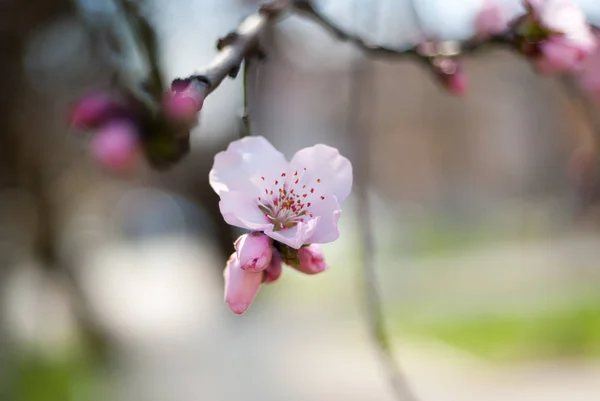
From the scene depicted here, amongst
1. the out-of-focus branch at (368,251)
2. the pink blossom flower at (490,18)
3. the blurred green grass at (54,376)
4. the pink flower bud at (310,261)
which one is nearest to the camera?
the pink flower bud at (310,261)

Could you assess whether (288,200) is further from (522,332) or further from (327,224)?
(522,332)

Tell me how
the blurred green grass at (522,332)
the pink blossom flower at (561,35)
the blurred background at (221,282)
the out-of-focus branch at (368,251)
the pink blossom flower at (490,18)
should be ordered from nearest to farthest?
the pink blossom flower at (561,35) < the out-of-focus branch at (368,251) < the pink blossom flower at (490,18) < the blurred background at (221,282) < the blurred green grass at (522,332)

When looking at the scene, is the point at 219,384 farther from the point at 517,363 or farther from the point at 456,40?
the point at 456,40

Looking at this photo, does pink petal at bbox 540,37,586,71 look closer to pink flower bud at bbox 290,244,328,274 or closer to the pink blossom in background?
the pink blossom in background

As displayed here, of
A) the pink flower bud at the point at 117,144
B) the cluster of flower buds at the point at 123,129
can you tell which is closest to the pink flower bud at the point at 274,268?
the cluster of flower buds at the point at 123,129

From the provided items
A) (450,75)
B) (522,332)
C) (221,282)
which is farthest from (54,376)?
(450,75)

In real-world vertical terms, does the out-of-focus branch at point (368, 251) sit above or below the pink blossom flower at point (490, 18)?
below

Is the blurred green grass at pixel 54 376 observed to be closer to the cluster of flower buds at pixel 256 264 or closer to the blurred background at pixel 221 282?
the blurred background at pixel 221 282
